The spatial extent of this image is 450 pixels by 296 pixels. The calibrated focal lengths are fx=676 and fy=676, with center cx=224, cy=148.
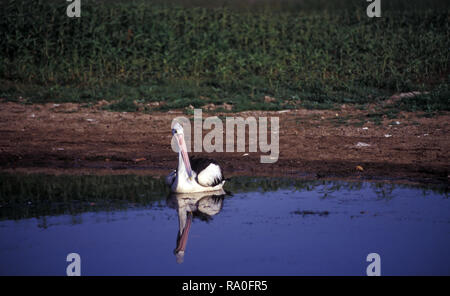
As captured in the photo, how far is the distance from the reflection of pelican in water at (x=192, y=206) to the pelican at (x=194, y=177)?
8 cm

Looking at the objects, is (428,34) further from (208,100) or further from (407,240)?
(407,240)

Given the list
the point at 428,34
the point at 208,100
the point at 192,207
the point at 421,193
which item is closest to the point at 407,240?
the point at 421,193

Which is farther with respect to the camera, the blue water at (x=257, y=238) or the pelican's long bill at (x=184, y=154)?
the pelican's long bill at (x=184, y=154)

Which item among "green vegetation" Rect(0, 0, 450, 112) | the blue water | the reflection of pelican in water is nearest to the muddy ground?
"green vegetation" Rect(0, 0, 450, 112)

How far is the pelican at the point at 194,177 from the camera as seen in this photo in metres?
8.62

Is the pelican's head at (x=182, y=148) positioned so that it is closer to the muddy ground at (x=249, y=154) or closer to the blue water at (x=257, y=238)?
the blue water at (x=257, y=238)

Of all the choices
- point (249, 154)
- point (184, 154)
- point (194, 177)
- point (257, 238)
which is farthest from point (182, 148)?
point (257, 238)

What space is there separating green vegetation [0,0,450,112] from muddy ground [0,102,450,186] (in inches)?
37.7

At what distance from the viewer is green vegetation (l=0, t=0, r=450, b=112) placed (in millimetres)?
15148

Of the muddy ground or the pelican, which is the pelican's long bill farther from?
the muddy ground

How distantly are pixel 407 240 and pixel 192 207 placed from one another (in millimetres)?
2653

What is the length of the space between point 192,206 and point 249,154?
8.83 ft

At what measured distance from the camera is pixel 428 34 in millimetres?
18359

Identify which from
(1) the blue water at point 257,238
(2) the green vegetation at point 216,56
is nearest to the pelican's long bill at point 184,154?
(1) the blue water at point 257,238
